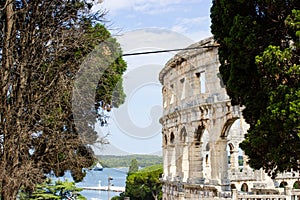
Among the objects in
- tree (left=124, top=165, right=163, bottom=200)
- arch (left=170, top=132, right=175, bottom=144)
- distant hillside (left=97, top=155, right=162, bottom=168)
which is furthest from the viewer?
tree (left=124, top=165, right=163, bottom=200)

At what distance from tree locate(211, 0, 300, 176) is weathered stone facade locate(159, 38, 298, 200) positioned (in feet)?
23.5

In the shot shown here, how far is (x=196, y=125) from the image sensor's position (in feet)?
65.6

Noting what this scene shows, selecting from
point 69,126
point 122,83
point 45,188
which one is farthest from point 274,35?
point 45,188

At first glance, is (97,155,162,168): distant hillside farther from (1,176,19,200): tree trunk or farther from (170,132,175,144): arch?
(170,132,175,144): arch

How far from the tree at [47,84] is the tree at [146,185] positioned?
33.2m

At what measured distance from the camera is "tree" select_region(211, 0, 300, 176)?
777 centimetres

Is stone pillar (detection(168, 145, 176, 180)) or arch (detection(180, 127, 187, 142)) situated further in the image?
stone pillar (detection(168, 145, 176, 180))

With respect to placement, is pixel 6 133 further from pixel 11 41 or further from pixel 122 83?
pixel 122 83

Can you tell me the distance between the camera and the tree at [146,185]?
1714 inches

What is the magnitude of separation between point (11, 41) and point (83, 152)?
3.70m

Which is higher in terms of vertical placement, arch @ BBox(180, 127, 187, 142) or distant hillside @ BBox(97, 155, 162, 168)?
arch @ BBox(180, 127, 187, 142)

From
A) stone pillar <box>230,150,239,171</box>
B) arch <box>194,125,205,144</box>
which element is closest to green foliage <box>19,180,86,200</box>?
arch <box>194,125,205,144</box>

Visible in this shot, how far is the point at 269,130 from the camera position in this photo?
8.13 metres

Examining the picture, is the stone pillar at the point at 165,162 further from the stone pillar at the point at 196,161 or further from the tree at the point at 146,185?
the tree at the point at 146,185
